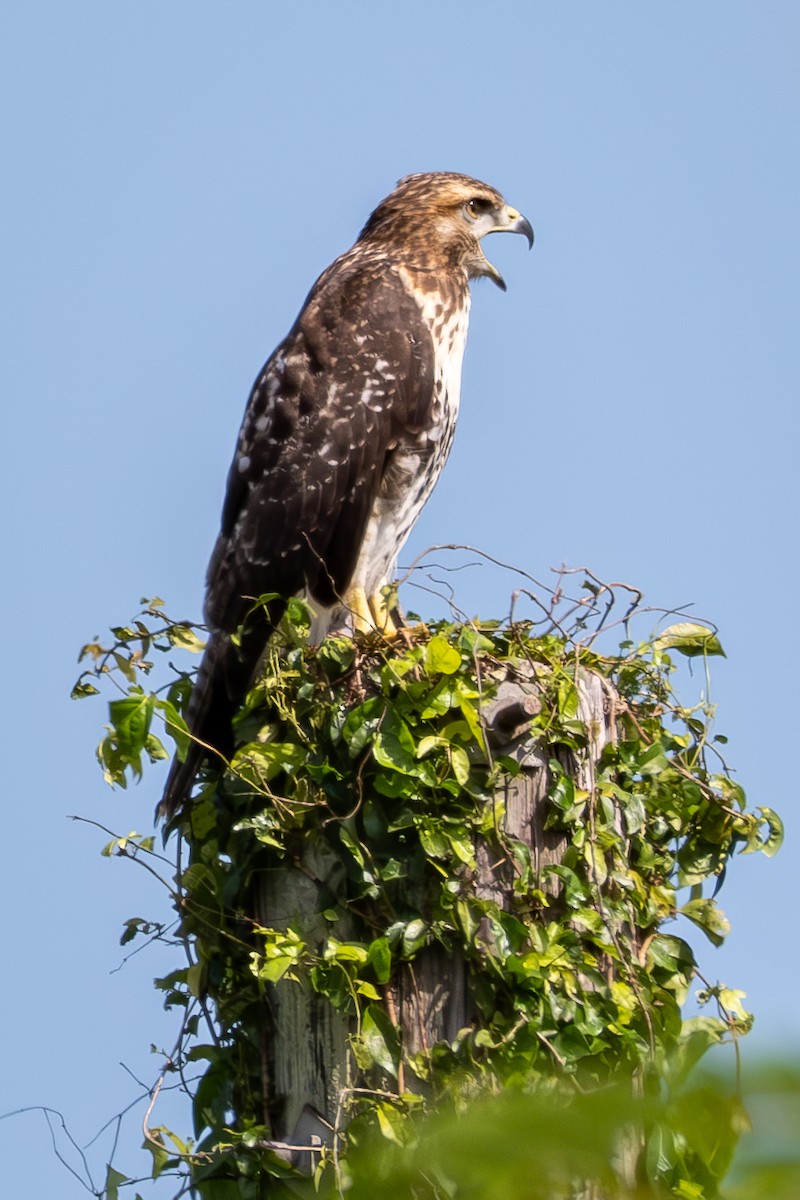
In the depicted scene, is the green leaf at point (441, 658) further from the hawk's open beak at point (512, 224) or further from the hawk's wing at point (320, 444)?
the hawk's open beak at point (512, 224)

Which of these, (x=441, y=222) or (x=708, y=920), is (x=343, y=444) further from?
(x=708, y=920)

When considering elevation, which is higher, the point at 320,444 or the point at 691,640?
the point at 320,444

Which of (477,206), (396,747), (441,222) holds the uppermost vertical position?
(477,206)

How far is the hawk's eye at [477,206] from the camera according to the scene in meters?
5.89

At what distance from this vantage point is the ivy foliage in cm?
301

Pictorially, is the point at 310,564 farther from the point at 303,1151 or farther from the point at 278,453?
the point at 303,1151

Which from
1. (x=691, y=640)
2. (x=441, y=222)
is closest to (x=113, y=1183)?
(x=691, y=640)

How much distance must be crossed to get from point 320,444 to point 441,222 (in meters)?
1.28

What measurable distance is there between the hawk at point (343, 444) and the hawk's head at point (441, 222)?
0.15 m

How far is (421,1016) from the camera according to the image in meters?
3.05

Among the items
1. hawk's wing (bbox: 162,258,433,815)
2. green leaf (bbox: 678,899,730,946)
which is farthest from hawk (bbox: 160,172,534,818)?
green leaf (bbox: 678,899,730,946)

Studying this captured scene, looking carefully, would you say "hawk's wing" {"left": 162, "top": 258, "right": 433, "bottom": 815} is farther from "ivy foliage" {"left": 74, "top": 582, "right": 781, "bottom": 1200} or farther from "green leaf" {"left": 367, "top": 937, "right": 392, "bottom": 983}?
"green leaf" {"left": 367, "top": 937, "right": 392, "bottom": 983}

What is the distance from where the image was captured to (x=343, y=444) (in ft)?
16.4

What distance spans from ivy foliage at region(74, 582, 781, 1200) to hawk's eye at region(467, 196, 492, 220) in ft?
8.86
